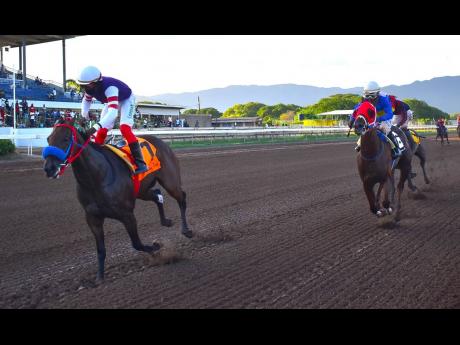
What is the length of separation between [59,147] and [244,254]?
8.59 ft

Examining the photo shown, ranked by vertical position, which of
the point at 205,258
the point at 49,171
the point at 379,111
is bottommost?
the point at 205,258

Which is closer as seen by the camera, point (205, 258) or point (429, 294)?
point (429, 294)

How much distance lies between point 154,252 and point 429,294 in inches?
125

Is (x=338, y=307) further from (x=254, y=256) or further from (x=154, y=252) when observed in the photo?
(x=154, y=252)

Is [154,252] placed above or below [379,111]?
below

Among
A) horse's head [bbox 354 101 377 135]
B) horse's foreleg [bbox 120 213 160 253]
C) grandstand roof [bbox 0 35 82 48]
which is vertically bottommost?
horse's foreleg [bbox 120 213 160 253]

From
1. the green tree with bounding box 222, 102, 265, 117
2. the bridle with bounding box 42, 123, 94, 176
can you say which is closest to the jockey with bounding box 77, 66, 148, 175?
the bridle with bounding box 42, 123, 94, 176

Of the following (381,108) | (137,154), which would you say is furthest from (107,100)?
(381,108)

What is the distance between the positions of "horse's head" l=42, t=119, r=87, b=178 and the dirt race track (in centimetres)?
122

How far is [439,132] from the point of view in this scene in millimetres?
28281

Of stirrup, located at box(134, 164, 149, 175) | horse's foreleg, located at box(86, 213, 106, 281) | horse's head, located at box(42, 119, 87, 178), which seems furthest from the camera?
stirrup, located at box(134, 164, 149, 175)

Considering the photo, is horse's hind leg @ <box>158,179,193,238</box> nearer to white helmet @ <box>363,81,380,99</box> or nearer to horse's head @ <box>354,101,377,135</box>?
horse's head @ <box>354,101,377,135</box>

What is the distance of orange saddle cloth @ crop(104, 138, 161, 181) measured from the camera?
5.81 m
